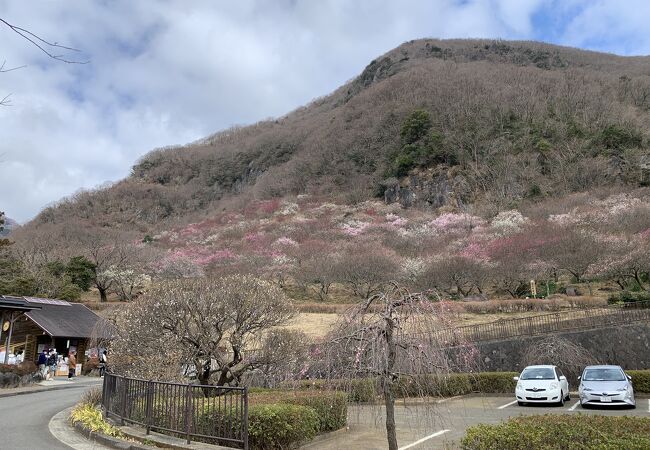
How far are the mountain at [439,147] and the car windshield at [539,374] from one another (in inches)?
1670

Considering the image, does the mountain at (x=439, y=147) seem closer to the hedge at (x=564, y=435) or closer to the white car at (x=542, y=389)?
the white car at (x=542, y=389)

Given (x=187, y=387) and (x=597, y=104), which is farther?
(x=597, y=104)

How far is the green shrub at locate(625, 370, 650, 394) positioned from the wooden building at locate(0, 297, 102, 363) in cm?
2811

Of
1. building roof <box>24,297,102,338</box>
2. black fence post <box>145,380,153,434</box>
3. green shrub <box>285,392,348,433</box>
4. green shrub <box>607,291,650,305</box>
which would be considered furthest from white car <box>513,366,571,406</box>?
building roof <box>24,297,102,338</box>

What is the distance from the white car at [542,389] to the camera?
1556cm

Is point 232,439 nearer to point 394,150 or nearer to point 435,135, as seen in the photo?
point 435,135

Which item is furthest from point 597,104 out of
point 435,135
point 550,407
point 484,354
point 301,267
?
point 550,407

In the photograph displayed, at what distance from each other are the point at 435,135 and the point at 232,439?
71993 millimetres

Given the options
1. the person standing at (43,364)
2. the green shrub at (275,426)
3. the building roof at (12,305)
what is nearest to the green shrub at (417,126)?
the person standing at (43,364)

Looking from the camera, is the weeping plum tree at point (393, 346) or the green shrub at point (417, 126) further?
the green shrub at point (417, 126)

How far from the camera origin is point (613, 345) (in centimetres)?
2048

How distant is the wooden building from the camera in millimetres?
26969

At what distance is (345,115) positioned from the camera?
107688 mm

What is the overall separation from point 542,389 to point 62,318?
2852cm
